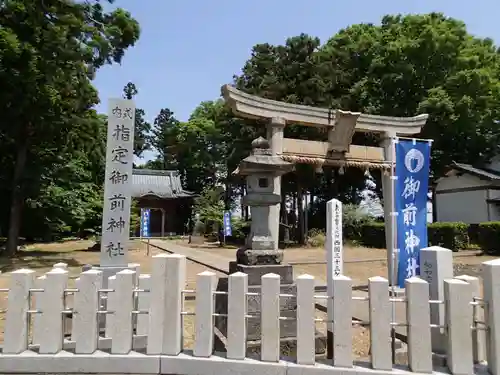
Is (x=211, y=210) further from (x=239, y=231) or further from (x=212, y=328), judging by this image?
(x=212, y=328)

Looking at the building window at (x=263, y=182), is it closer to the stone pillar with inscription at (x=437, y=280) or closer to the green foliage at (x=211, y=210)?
the stone pillar with inscription at (x=437, y=280)

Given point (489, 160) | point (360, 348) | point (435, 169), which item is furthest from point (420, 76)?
point (360, 348)

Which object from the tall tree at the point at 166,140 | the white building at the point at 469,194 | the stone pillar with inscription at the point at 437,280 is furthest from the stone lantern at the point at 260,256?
the tall tree at the point at 166,140

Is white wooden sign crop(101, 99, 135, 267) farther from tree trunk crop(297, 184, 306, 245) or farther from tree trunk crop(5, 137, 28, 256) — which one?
tree trunk crop(297, 184, 306, 245)

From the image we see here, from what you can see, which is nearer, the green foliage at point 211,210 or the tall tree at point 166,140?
the green foliage at point 211,210

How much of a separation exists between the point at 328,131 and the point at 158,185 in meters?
30.4

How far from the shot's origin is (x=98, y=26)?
14773mm

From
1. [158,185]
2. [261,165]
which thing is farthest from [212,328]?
[158,185]

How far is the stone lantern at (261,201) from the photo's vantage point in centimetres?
608

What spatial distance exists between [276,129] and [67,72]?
8454 mm

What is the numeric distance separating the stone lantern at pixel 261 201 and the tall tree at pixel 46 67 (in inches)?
387

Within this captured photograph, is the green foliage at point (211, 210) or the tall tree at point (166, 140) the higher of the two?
the tall tree at point (166, 140)

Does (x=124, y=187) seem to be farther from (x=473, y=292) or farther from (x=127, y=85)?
(x=127, y=85)

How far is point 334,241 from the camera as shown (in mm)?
5340
